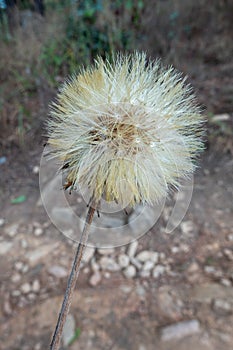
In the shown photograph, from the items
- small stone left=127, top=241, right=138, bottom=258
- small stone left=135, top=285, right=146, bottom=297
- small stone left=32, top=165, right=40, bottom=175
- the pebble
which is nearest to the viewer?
the pebble

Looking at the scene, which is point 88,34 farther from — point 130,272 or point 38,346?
point 38,346

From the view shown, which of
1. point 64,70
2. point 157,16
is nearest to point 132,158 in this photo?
point 64,70

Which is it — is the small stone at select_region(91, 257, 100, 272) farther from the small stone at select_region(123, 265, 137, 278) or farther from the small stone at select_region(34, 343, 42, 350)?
the small stone at select_region(34, 343, 42, 350)

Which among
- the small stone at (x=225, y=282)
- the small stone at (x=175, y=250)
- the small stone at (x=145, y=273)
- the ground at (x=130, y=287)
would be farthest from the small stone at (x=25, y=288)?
the small stone at (x=225, y=282)

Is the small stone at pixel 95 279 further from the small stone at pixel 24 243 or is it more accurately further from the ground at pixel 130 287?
→ the small stone at pixel 24 243

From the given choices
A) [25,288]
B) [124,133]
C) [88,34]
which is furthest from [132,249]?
[88,34]

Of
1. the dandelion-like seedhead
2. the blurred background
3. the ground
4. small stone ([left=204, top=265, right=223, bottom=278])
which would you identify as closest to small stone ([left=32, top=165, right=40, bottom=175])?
the blurred background
